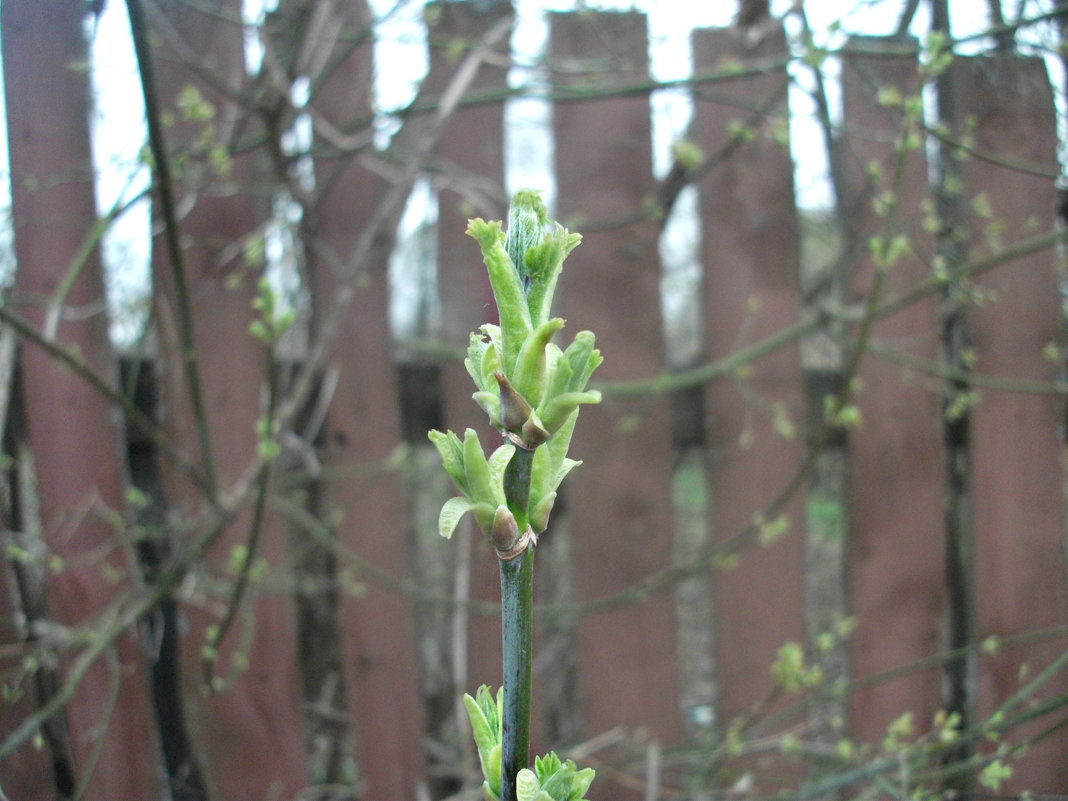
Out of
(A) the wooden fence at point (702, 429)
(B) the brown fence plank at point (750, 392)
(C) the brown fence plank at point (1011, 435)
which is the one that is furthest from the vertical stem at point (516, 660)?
(C) the brown fence plank at point (1011, 435)

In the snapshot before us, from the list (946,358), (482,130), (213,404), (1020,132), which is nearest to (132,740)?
(213,404)

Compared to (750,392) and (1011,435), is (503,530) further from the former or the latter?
(1011,435)

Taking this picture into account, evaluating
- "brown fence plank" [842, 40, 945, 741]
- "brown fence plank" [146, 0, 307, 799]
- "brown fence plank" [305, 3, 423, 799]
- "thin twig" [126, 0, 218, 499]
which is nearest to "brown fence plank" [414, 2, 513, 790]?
"brown fence plank" [305, 3, 423, 799]

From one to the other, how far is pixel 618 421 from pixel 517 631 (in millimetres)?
1470

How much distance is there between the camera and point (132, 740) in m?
1.53

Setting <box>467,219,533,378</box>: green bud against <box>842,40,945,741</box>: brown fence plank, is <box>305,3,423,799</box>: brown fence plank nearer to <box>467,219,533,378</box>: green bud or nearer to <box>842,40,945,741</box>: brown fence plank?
<box>842,40,945,741</box>: brown fence plank

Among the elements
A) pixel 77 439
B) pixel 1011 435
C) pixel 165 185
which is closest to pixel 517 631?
pixel 165 185

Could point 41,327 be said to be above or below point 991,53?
below

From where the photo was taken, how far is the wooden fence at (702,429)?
5.65 ft

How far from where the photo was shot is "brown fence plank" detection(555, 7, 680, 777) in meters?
1.79

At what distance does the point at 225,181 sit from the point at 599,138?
2.64 ft

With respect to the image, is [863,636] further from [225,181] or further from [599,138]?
[225,181]

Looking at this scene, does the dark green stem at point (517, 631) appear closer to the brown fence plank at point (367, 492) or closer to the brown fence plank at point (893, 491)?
the brown fence plank at point (367, 492)

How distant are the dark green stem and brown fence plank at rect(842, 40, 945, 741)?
5.27ft
